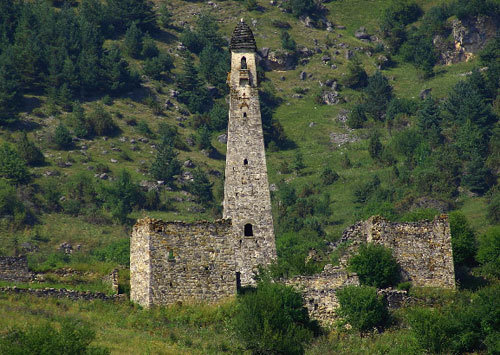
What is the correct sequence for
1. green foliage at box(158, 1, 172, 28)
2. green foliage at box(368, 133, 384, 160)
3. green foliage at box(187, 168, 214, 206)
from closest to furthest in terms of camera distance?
green foliage at box(187, 168, 214, 206) → green foliage at box(368, 133, 384, 160) → green foliage at box(158, 1, 172, 28)

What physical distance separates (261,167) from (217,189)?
5765 centimetres

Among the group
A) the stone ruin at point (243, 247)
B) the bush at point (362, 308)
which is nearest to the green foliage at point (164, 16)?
the stone ruin at point (243, 247)

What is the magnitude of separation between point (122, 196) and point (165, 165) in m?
9.29

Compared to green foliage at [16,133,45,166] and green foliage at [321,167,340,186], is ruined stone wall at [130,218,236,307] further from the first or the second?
green foliage at [321,167,340,186]

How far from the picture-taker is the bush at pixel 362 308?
2078 inches

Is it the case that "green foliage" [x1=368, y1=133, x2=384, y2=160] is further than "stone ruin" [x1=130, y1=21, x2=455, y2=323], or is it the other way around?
"green foliage" [x1=368, y1=133, x2=384, y2=160]

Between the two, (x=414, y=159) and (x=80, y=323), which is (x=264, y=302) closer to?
(x=80, y=323)

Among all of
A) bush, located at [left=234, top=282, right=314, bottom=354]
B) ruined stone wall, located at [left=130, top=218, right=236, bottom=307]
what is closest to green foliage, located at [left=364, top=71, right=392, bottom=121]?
ruined stone wall, located at [left=130, top=218, right=236, bottom=307]

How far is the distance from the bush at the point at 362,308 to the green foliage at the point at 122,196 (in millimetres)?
61665

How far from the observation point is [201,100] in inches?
5802

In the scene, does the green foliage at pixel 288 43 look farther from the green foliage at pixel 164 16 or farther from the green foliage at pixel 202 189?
the green foliage at pixel 202 189

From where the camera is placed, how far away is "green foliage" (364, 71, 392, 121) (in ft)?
497

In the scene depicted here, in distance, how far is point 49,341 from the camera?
141ft

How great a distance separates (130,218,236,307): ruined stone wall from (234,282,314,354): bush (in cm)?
180
